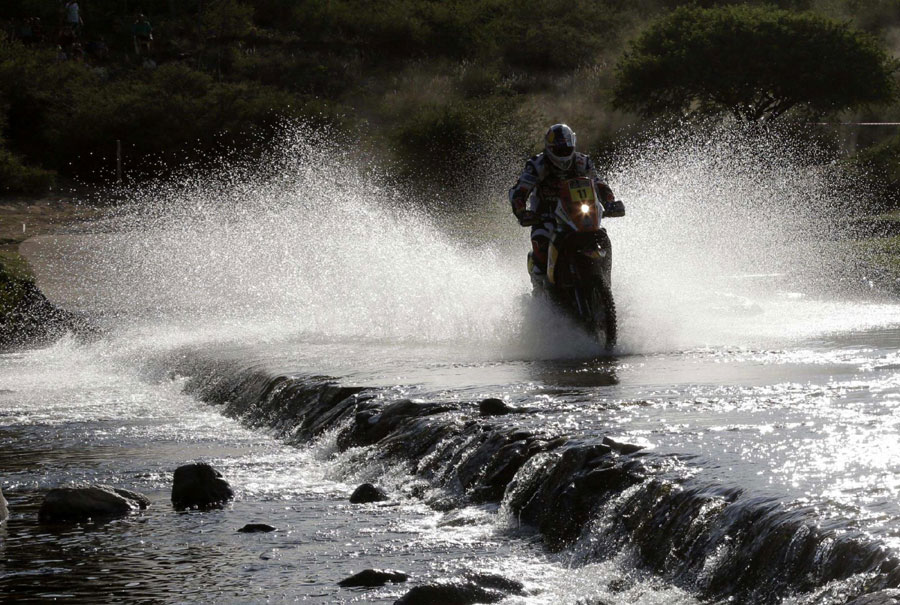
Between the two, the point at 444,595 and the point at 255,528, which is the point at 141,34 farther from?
the point at 444,595

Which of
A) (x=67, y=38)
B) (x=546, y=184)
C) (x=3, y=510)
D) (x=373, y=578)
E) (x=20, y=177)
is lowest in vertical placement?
(x=373, y=578)

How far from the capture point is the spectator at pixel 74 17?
5338cm

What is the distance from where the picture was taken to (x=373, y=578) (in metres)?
5.86

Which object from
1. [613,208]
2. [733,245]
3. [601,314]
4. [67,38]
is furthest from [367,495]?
[67,38]

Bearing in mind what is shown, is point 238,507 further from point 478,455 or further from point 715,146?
point 715,146

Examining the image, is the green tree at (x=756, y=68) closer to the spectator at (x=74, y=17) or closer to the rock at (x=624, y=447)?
the spectator at (x=74, y=17)

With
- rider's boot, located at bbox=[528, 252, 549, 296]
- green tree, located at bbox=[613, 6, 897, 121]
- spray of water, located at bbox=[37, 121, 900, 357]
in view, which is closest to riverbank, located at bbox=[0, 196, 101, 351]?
spray of water, located at bbox=[37, 121, 900, 357]

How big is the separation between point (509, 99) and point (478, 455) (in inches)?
1538

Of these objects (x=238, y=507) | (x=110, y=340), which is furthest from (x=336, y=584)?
(x=110, y=340)

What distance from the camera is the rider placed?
475 inches

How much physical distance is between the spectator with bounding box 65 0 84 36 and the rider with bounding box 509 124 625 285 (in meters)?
44.5

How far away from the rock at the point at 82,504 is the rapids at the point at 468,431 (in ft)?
0.56

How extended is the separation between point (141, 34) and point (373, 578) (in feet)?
169

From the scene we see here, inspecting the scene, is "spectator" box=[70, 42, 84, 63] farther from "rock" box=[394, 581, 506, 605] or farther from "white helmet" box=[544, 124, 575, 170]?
"rock" box=[394, 581, 506, 605]
